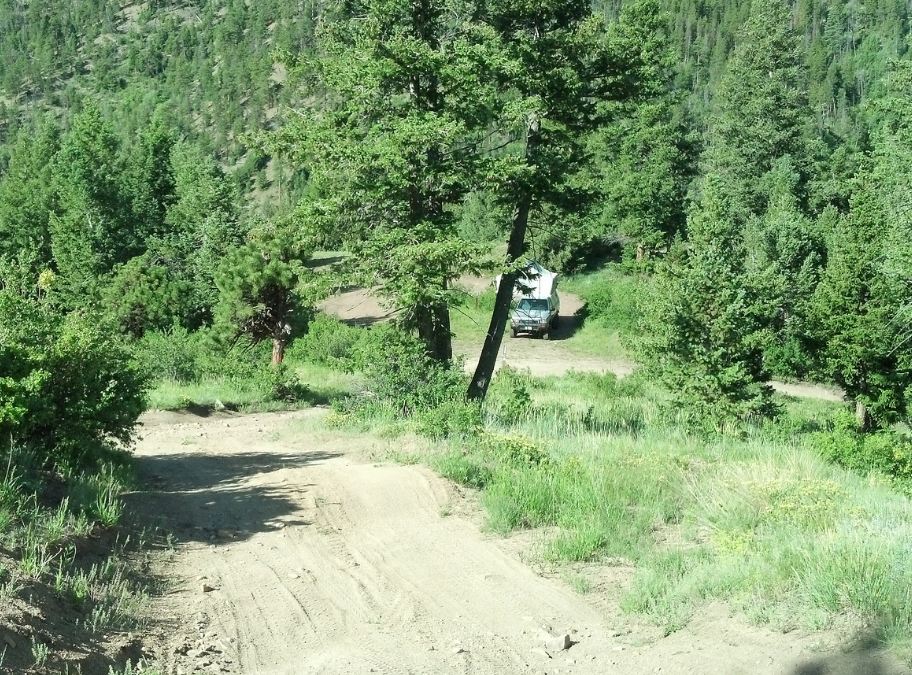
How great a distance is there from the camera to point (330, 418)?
15.1 meters

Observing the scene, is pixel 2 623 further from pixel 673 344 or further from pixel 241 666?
pixel 673 344

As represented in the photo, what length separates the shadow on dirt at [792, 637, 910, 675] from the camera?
5.07 meters

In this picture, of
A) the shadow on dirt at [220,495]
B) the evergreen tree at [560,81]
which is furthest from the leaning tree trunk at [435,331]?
the shadow on dirt at [220,495]

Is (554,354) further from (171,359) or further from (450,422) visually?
(450,422)

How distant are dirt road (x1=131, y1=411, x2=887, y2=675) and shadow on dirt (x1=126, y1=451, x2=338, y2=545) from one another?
31mm

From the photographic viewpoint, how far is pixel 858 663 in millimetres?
5172

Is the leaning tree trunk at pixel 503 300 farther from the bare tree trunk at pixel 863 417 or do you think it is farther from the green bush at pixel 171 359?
the bare tree trunk at pixel 863 417

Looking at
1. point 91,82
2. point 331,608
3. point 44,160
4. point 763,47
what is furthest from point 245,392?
point 91,82

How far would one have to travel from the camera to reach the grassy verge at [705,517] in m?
5.98

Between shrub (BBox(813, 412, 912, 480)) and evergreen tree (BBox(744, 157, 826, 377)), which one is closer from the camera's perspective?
shrub (BBox(813, 412, 912, 480))

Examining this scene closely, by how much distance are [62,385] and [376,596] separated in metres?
4.71

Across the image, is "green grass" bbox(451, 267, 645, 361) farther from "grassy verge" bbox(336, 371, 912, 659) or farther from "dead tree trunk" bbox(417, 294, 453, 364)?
"grassy verge" bbox(336, 371, 912, 659)

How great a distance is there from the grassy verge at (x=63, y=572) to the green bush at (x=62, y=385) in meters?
0.59

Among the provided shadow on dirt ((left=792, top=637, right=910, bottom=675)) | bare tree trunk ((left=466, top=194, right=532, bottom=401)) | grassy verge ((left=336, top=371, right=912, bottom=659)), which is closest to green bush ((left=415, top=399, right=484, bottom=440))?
grassy verge ((left=336, top=371, right=912, bottom=659))
